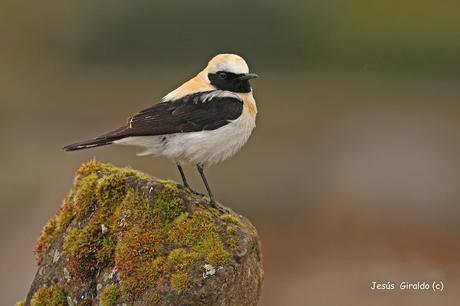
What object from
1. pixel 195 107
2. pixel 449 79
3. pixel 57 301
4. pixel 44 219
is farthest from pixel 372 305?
pixel 449 79

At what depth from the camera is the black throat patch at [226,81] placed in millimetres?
11078

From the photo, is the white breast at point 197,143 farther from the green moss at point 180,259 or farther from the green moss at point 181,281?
the green moss at point 181,281

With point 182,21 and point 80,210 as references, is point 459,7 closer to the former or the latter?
point 182,21

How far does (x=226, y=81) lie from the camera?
1112 centimetres

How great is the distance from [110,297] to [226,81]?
10.4ft

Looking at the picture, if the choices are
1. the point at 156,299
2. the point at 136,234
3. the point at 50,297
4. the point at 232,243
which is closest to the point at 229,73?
the point at 232,243

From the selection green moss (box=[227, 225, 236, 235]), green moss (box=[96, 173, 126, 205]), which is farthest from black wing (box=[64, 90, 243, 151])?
green moss (box=[227, 225, 236, 235])

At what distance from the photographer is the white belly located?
34.6 ft

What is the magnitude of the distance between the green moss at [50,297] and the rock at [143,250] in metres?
0.01

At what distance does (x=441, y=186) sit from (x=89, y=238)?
14.6 meters

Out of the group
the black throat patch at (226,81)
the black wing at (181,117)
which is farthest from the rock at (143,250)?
the black throat patch at (226,81)

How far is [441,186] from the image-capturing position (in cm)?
2273

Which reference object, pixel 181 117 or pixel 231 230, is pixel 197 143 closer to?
pixel 181 117

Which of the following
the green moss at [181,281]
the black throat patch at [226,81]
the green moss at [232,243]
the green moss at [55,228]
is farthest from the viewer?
the black throat patch at [226,81]
